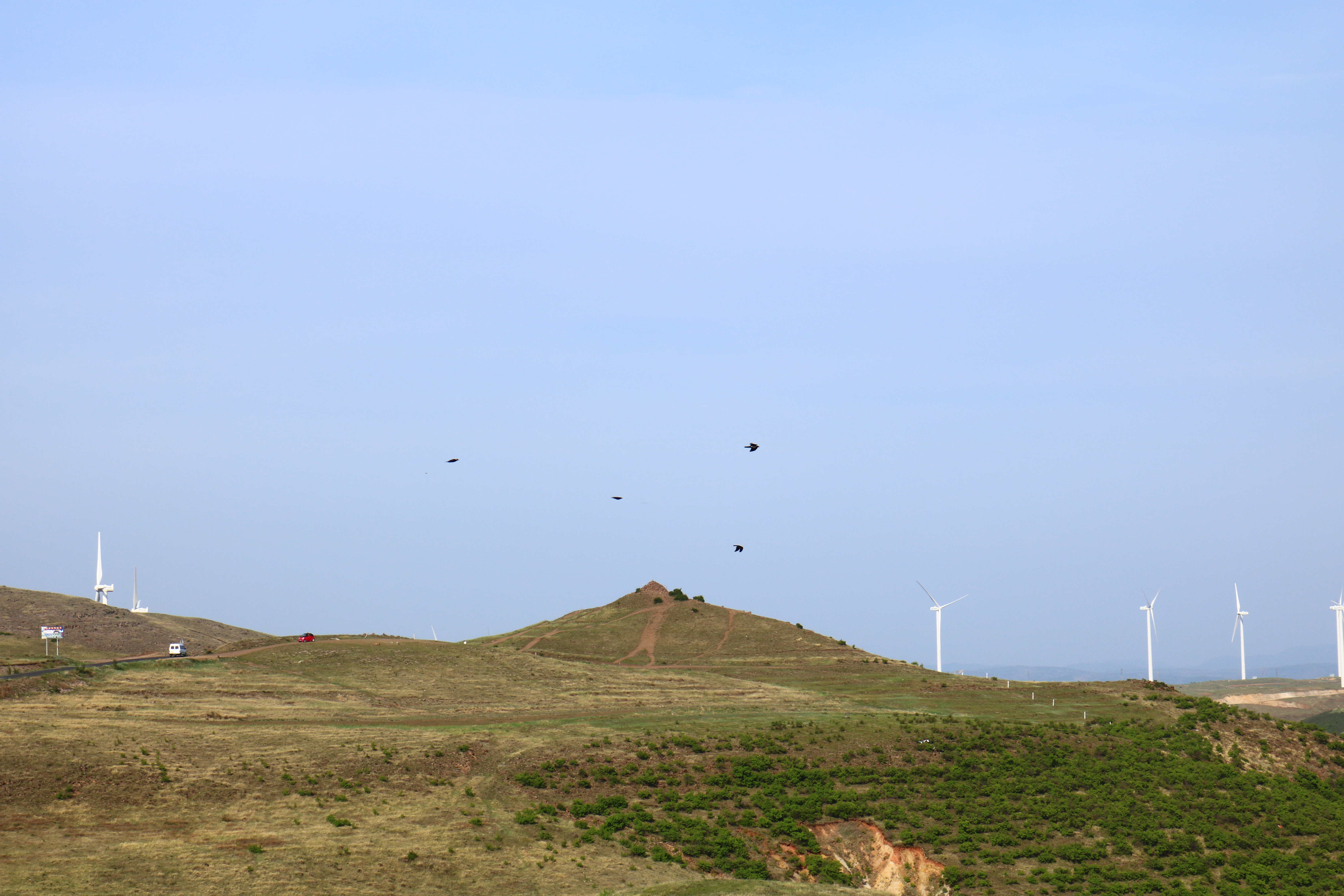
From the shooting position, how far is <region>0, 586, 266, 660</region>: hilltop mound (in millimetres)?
118812

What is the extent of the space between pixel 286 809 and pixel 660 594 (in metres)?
94.1

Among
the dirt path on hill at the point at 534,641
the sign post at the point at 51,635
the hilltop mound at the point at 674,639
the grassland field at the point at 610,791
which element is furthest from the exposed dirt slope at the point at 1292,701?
the sign post at the point at 51,635

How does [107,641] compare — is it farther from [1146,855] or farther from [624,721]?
[1146,855]

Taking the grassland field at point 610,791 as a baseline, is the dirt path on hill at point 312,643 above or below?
above

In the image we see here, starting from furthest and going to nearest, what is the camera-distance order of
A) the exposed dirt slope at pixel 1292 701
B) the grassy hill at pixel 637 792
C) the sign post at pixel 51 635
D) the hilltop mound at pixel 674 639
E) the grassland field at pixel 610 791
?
the exposed dirt slope at pixel 1292 701 → the hilltop mound at pixel 674 639 → the sign post at pixel 51 635 → the grassy hill at pixel 637 792 → the grassland field at pixel 610 791

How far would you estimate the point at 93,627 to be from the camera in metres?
134

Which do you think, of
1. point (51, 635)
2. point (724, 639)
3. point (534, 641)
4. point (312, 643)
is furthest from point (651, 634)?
point (51, 635)

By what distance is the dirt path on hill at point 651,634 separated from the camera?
11781cm

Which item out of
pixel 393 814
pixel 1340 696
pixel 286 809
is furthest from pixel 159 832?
pixel 1340 696

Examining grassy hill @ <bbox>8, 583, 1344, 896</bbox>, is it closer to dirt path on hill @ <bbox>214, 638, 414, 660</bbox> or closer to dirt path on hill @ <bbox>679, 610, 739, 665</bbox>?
dirt path on hill @ <bbox>214, 638, 414, 660</bbox>

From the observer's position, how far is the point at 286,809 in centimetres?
4984

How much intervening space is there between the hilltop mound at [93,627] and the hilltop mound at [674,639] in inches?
1636

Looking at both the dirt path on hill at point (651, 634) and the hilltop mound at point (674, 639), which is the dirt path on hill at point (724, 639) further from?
the dirt path on hill at point (651, 634)

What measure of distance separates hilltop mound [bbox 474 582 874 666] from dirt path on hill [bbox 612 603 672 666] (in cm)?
12
